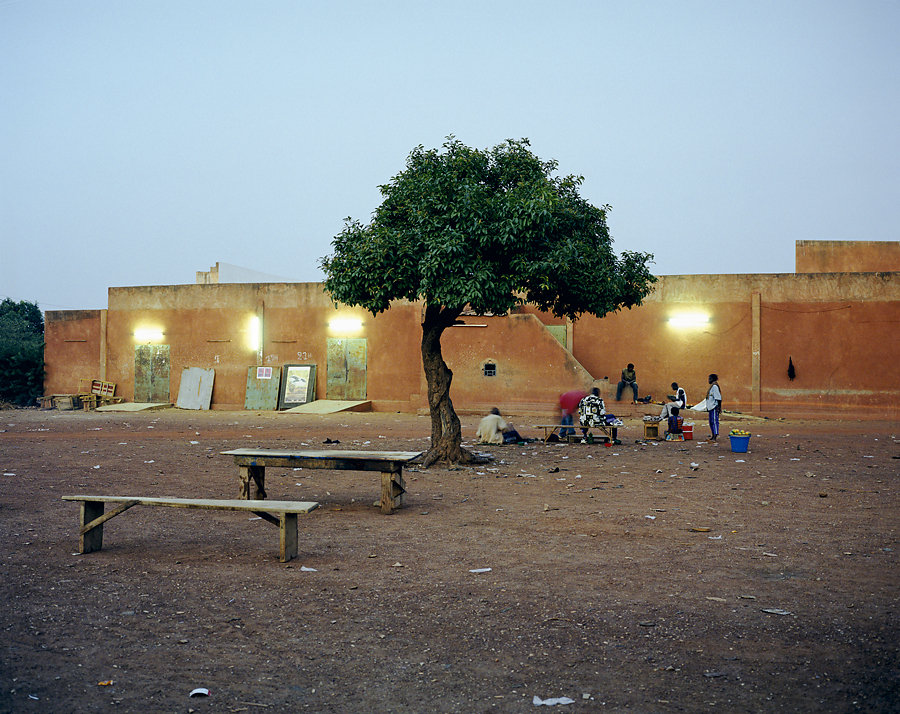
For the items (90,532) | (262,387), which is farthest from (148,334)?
(90,532)

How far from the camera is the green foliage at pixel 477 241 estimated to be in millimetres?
11422

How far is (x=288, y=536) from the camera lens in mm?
5793

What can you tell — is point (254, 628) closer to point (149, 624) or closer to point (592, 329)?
point (149, 624)

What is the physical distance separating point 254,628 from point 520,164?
10152mm

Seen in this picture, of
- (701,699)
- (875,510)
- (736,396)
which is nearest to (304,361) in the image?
(736,396)

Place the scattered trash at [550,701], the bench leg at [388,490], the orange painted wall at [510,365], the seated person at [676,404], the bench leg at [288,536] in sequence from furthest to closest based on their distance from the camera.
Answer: the orange painted wall at [510,365]
the seated person at [676,404]
the bench leg at [388,490]
the bench leg at [288,536]
the scattered trash at [550,701]

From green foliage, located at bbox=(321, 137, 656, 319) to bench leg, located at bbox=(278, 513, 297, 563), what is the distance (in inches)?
235

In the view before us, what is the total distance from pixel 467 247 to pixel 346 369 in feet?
51.0

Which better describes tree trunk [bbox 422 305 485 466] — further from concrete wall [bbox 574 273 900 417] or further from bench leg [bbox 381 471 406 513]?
Result: concrete wall [bbox 574 273 900 417]

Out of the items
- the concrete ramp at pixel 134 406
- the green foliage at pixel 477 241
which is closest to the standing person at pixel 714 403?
the green foliage at pixel 477 241

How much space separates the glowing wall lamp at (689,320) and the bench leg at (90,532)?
20.1 meters

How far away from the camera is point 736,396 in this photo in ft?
75.4

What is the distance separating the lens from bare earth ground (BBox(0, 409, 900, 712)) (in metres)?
3.52

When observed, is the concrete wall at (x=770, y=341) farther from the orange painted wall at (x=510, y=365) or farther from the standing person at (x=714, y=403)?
the standing person at (x=714, y=403)
